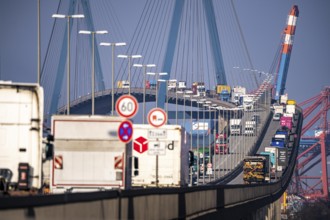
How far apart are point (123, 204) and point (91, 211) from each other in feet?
11.4

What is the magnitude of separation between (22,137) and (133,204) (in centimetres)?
377

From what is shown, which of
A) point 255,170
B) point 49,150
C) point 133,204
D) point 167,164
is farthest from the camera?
point 255,170

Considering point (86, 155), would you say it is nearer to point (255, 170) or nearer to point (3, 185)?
point (3, 185)

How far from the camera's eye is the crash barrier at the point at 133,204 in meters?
19.1

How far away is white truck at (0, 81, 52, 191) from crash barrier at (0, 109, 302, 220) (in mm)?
2582

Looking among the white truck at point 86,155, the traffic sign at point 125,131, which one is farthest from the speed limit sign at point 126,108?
the white truck at point 86,155

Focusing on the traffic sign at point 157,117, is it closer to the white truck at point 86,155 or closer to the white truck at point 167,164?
the white truck at point 86,155

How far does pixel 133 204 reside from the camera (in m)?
27.6

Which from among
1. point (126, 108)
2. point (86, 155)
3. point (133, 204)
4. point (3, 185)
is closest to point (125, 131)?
point (126, 108)

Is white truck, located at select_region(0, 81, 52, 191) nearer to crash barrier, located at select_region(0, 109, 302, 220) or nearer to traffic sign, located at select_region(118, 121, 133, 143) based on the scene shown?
traffic sign, located at select_region(118, 121, 133, 143)

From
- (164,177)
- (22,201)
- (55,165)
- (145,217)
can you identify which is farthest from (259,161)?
(22,201)

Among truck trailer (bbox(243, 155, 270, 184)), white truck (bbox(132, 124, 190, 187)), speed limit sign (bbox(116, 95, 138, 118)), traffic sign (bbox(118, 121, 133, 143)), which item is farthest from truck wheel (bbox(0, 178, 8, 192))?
truck trailer (bbox(243, 155, 270, 184))

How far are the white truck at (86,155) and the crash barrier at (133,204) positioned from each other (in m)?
2.20

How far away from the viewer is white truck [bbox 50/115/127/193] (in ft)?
Answer: 121
